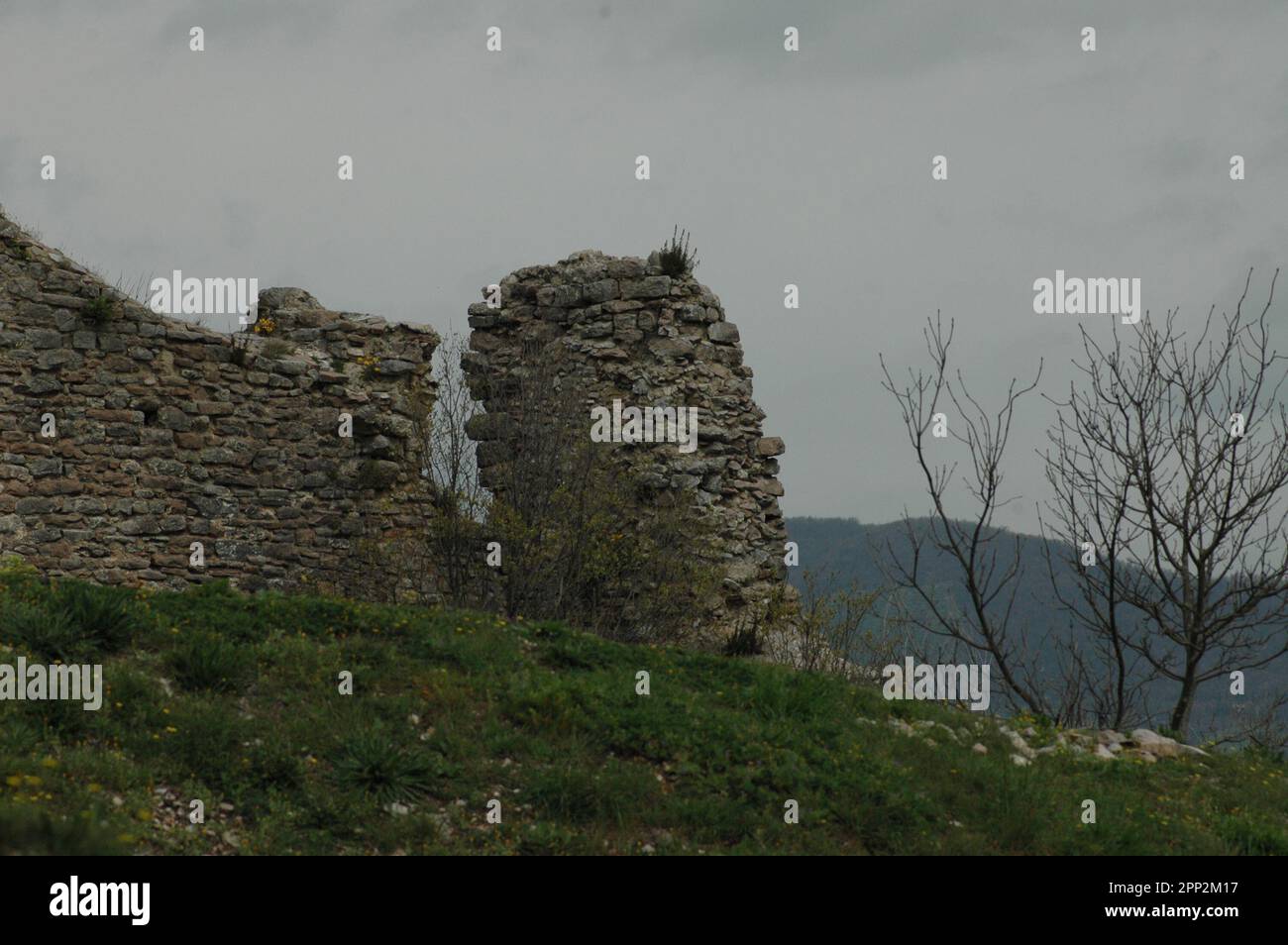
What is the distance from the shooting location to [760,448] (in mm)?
15297

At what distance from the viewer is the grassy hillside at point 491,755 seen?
709cm

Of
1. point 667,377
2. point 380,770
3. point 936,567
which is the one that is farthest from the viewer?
point 936,567

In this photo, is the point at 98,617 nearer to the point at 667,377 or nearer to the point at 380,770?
the point at 380,770

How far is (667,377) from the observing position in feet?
49.1

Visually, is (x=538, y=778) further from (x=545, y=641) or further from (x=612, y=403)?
(x=612, y=403)

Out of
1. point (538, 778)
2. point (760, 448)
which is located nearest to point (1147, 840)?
point (538, 778)

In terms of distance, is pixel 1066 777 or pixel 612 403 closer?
pixel 1066 777

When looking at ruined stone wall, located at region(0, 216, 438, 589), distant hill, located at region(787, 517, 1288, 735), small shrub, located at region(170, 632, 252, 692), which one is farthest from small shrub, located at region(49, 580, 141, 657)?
distant hill, located at region(787, 517, 1288, 735)

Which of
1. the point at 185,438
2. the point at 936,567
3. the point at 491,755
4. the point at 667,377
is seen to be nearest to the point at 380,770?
the point at 491,755

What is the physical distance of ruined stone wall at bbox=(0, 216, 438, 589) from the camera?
A: 1273cm

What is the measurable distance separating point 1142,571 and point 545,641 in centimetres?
597

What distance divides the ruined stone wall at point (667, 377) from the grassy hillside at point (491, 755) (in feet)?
14.8

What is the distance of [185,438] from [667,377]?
5.35 meters
